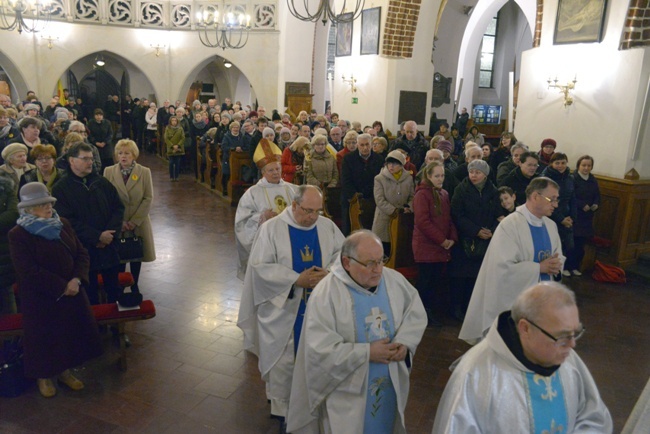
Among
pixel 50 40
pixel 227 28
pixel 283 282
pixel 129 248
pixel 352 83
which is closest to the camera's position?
pixel 283 282

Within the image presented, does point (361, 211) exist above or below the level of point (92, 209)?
below

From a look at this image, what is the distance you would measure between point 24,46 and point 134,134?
15.5ft

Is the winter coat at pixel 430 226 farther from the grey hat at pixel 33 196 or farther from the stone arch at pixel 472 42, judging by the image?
the stone arch at pixel 472 42

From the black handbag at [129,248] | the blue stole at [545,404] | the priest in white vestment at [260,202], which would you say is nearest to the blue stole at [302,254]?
the priest in white vestment at [260,202]

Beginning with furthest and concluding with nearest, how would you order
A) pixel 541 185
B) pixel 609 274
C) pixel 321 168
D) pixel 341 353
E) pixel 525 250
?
pixel 321 168 < pixel 609 274 < pixel 525 250 < pixel 541 185 < pixel 341 353

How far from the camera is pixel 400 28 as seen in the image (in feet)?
41.1

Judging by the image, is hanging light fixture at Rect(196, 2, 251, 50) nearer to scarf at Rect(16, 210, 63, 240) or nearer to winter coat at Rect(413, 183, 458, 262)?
winter coat at Rect(413, 183, 458, 262)

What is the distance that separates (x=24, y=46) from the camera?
1756cm

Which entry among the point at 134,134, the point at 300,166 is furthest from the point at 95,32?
the point at 300,166

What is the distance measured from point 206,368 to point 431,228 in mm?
2588

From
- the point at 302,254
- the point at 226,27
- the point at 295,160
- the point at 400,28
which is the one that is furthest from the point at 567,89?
the point at 226,27

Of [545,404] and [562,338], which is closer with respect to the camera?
[562,338]

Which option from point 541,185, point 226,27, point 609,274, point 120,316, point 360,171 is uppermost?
point 226,27

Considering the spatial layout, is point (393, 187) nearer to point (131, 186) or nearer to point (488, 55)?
point (131, 186)
